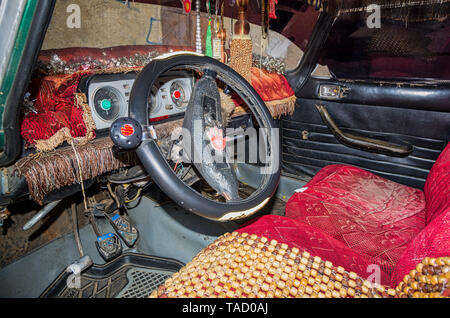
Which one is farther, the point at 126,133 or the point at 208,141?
the point at 208,141

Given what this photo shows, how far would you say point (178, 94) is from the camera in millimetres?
1534

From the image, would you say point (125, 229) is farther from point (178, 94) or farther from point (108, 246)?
point (178, 94)

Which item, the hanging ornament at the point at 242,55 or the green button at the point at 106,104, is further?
the hanging ornament at the point at 242,55

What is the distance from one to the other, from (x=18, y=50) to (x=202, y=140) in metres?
0.60

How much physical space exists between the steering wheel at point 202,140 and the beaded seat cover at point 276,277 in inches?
6.0

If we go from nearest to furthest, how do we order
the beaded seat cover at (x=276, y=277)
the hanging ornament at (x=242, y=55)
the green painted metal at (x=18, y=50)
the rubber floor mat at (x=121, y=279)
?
the green painted metal at (x=18, y=50) → the beaded seat cover at (x=276, y=277) → the rubber floor mat at (x=121, y=279) → the hanging ornament at (x=242, y=55)

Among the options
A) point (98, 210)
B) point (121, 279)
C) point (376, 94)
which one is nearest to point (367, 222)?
point (376, 94)

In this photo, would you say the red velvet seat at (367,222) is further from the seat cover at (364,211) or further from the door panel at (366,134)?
the door panel at (366,134)

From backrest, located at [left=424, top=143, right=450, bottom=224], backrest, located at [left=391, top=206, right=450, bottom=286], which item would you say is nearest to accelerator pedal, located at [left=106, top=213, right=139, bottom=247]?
backrest, located at [left=391, top=206, right=450, bottom=286]

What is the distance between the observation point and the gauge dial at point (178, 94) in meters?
1.51

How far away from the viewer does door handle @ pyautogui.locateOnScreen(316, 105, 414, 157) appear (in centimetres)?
178

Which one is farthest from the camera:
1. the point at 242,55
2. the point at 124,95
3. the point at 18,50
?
the point at 242,55

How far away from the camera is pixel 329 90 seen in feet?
6.72

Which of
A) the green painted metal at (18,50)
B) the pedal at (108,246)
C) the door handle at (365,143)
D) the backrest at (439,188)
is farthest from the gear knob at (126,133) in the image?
the door handle at (365,143)
